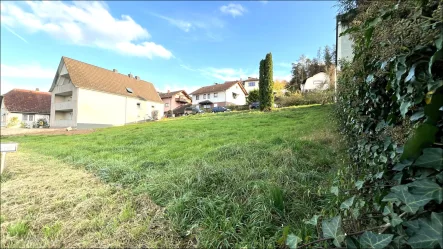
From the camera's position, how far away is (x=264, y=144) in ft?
18.0

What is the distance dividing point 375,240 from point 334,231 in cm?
21

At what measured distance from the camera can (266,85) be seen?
21.0 metres

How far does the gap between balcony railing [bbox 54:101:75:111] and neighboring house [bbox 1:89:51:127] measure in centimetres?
874

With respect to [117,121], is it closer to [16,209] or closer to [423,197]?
[16,209]

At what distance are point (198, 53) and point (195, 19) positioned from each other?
9334 mm

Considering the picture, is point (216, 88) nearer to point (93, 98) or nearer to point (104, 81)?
point (104, 81)

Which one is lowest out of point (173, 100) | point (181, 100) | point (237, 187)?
point (237, 187)

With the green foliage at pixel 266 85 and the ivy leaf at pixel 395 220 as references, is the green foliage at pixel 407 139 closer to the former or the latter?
the ivy leaf at pixel 395 220

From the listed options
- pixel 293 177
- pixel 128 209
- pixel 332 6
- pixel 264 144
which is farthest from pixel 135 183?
pixel 332 6

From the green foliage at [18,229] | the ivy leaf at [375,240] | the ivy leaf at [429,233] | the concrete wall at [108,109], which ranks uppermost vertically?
the concrete wall at [108,109]

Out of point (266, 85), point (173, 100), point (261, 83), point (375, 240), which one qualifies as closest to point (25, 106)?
point (173, 100)

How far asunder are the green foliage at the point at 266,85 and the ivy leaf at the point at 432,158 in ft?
65.9

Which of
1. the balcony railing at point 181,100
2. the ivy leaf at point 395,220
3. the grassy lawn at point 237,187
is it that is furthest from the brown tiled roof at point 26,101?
the ivy leaf at point 395,220

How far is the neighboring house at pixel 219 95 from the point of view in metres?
41.5
